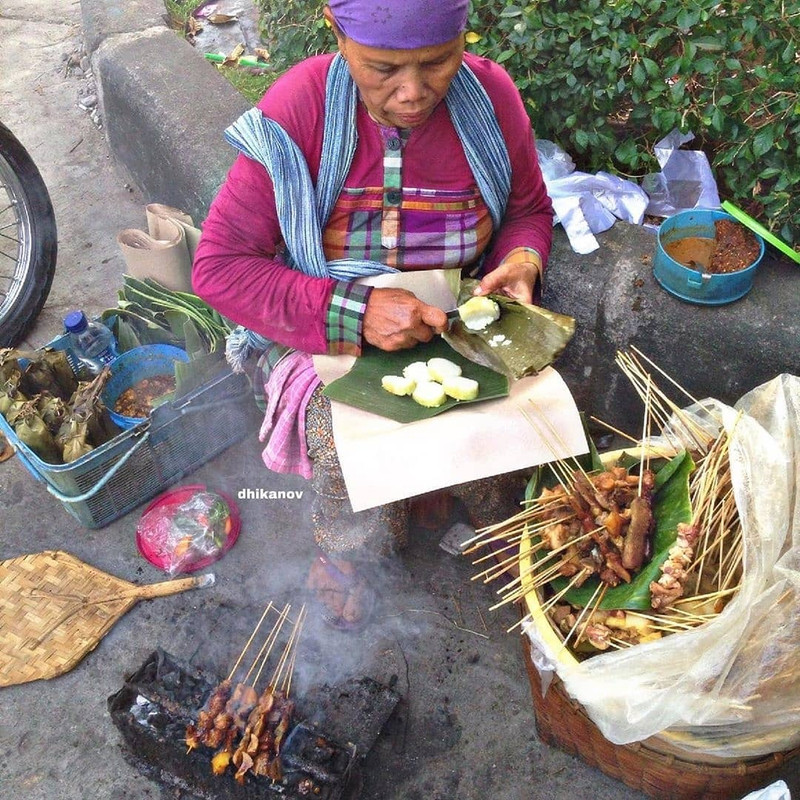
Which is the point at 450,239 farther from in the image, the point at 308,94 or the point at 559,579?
the point at 559,579

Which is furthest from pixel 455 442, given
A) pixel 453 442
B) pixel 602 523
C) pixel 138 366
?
pixel 138 366

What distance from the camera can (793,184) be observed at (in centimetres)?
289

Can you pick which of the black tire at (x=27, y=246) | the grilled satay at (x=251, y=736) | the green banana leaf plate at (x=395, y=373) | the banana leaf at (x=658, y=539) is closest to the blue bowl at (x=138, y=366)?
the black tire at (x=27, y=246)

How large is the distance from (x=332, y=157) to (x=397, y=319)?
0.53 metres

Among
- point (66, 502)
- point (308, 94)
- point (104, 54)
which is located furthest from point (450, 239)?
point (104, 54)

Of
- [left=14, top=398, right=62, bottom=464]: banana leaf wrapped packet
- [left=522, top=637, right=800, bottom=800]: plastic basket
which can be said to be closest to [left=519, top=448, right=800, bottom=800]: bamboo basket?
[left=522, top=637, right=800, bottom=800]: plastic basket

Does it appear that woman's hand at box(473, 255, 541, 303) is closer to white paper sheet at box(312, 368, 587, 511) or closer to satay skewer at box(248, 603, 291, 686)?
white paper sheet at box(312, 368, 587, 511)

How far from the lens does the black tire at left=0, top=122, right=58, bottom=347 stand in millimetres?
3994

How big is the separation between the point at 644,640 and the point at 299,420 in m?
1.29

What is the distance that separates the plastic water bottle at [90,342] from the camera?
3.41m

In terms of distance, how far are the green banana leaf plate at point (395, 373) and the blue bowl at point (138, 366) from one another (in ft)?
4.45

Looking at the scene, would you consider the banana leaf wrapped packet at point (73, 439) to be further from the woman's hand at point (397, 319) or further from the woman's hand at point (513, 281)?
the woman's hand at point (513, 281)

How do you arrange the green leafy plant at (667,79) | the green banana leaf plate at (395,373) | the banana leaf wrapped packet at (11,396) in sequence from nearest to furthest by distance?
the green banana leaf plate at (395,373)
the green leafy plant at (667,79)
the banana leaf wrapped packet at (11,396)

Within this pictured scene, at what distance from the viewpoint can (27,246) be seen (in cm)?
411
